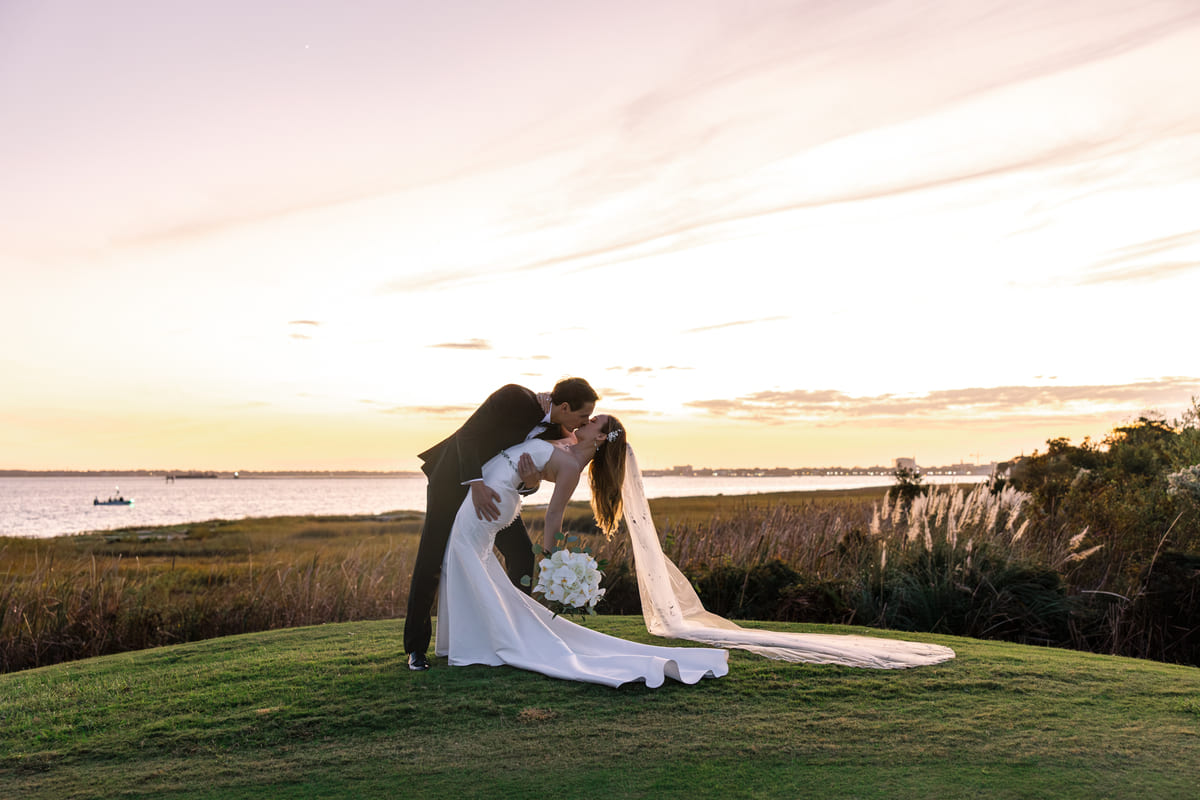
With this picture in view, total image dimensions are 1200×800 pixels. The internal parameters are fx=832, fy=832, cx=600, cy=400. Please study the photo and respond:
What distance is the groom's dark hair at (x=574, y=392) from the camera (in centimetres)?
639

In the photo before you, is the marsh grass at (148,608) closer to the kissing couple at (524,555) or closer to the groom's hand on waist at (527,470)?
the kissing couple at (524,555)

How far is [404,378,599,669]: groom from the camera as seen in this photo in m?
6.40

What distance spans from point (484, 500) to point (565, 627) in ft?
3.80

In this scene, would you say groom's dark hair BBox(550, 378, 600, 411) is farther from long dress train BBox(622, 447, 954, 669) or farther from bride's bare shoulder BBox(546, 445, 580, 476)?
long dress train BBox(622, 447, 954, 669)

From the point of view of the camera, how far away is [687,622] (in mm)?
7293

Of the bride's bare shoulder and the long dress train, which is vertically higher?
the bride's bare shoulder

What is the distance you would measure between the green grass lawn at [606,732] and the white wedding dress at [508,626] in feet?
0.59

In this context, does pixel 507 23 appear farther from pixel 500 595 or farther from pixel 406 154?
pixel 500 595

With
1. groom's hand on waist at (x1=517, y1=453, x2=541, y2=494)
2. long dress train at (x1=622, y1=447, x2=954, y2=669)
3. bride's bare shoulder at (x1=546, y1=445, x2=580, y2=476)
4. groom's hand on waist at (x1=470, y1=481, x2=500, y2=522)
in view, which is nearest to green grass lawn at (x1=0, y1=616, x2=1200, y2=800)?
long dress train at (x1=622, y1=447, x2=954, y2=669)

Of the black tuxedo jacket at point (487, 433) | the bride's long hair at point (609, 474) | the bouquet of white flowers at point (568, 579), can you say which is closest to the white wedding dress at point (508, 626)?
the black tuxedo jacket at point (487, 433)

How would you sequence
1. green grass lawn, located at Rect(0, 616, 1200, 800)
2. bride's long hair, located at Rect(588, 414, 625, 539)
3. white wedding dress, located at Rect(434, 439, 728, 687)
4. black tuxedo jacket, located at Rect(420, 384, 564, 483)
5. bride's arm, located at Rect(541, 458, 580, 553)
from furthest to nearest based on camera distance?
bride's long hair, located at Rect(588, 414, 625, 539) < black tuxedo jacket, located at Rect(420, 384, 564, 483) < bride's arm, located at Rect(541, 458, 580, 553) < white wedding dress, located at Rect(434, 439, 728, 687) < green grass lawn, located at Rect(0, 616, 1200, 800)

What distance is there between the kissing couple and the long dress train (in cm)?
2

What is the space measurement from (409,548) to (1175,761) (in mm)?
12381

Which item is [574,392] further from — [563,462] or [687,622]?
[687,622]
